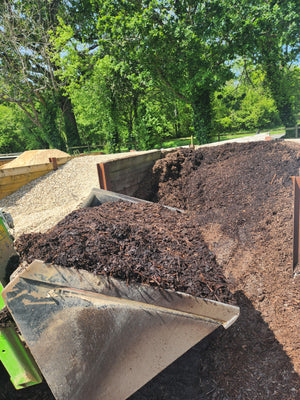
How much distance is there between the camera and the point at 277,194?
9.78 feet

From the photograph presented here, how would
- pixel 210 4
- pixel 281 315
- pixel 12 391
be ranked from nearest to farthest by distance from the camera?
pixel 12 391
pixel 281 315
pixel 210 4

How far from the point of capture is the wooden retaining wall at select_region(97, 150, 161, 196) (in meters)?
3.10

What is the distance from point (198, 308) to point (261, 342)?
1126mm

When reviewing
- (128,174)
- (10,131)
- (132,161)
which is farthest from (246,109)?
(128,174)

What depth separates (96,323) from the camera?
130 centimetres

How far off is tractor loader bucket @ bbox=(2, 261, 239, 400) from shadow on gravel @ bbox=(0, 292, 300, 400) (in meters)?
0.57

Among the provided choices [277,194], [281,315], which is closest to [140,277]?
[281,315]

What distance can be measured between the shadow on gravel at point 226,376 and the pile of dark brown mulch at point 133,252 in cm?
84

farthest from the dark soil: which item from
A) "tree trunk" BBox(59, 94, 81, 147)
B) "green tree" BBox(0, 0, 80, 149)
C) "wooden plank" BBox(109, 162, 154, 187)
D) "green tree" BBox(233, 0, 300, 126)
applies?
"tree trunk" BBox(59, 94, 81, 147)

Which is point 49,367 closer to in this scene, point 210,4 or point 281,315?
point 281,315

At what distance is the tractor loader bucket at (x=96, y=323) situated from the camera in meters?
1.27

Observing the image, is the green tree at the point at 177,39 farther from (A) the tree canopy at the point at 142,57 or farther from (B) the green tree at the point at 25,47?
(B) the green tree at the point at 25,47

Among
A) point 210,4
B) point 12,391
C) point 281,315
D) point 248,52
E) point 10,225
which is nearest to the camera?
point 10,225

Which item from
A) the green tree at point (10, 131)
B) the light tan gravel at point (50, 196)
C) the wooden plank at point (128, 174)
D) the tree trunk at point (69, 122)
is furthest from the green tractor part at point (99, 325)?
the green tree at point (10, 131)
